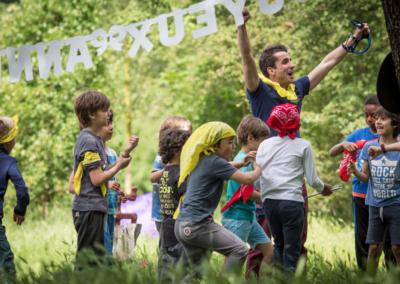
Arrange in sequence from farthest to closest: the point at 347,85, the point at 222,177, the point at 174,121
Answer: the point at 347,85 → the point at 174,121 → the point at 222,177

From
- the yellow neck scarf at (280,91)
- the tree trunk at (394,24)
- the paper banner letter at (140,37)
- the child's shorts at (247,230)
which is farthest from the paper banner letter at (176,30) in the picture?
the tree trunk at (394,24)

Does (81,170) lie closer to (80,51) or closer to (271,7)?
(80,51)

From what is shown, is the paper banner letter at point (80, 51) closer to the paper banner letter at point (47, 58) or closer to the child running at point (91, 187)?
the paper banner letter at point (47, 58)

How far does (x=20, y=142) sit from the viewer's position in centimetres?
931

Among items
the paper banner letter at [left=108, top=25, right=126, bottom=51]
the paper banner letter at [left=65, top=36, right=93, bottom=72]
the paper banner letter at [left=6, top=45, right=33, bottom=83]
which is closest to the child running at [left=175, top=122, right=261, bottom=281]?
the paper banner letter at [left=108, top=25, right=126, bottom=51]

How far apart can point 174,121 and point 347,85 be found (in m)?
5.02

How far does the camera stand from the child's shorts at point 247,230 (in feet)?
10.5

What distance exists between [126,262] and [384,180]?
2164mm

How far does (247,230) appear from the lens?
10.6ft

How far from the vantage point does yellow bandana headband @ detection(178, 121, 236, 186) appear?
288 centimetres

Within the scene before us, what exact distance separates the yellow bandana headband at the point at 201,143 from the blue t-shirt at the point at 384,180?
1.41m

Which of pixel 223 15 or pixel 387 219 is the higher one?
pixel 223 15

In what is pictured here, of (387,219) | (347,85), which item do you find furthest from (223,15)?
(387,219)

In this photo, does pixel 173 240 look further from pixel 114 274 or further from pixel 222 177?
pixel 114 274
